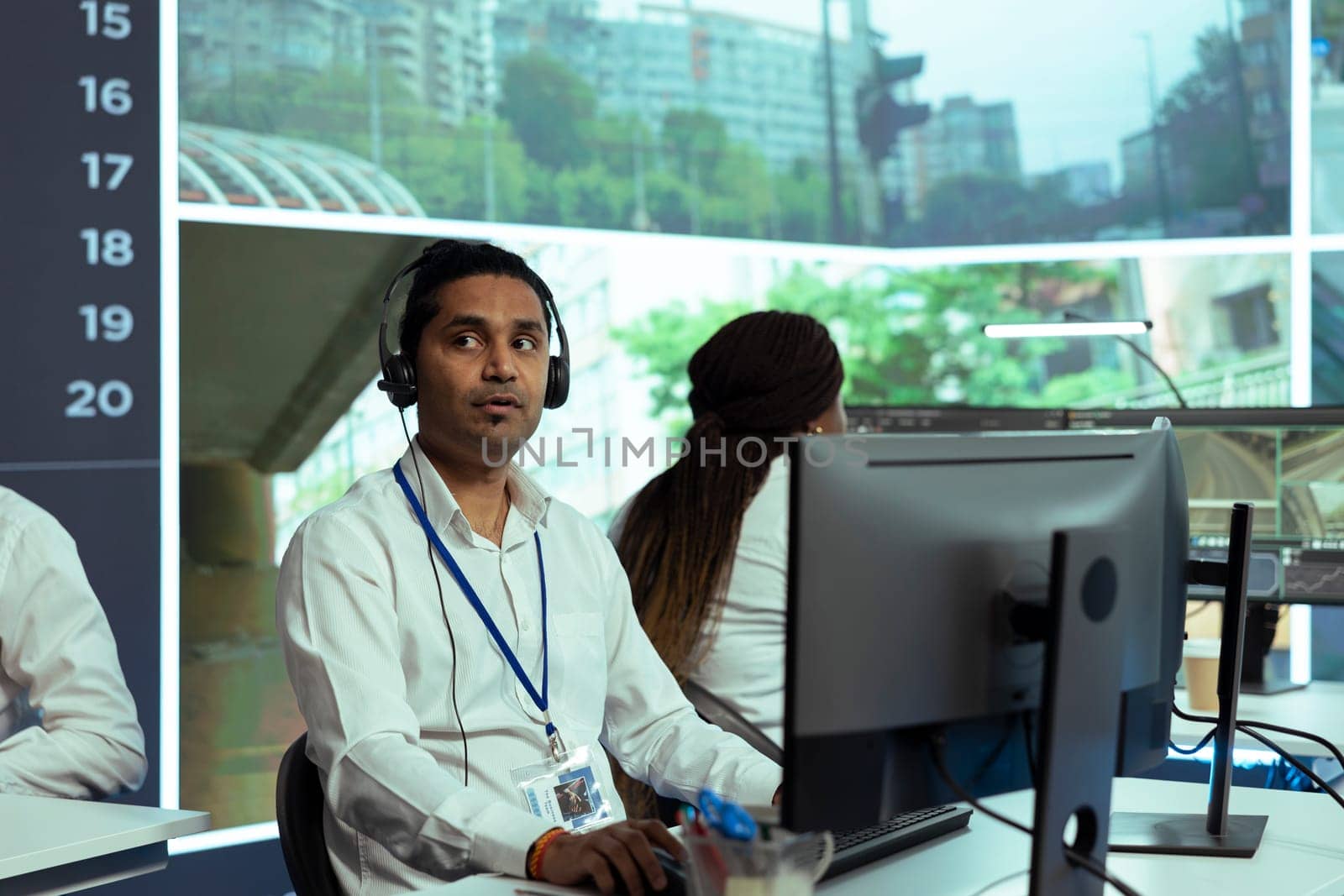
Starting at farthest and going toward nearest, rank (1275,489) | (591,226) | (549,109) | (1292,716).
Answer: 1. (591,226)
2. (549,109)
3. (1275,489)
4. (1292,716)

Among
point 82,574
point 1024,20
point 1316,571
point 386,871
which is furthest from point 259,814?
point 1024,20

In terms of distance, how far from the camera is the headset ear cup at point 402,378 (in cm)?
182

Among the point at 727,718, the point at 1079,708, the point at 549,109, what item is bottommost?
the point at 727,718

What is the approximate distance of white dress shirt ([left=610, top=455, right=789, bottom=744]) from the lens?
2.09 meters

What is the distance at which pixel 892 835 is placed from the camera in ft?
4.54

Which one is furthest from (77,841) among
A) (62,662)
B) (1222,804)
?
(1222,804)

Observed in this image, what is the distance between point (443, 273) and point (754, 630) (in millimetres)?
775

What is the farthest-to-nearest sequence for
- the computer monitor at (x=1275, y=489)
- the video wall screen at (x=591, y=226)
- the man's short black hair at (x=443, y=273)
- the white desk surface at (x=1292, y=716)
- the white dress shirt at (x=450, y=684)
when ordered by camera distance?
the video wall screen at (x=591, y=226) < the computer monitor at (x=1275, y=489) < the white desk surface at (x=1292, y=716) < the man's short black hair at (x=443, y=273) < the white dress shirt at (x=450, y=684)

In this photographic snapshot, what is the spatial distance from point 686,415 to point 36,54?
2453mm

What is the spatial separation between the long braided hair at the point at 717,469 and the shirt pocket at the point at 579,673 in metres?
0.30

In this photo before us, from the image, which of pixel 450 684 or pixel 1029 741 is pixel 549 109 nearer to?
pixel 450 684

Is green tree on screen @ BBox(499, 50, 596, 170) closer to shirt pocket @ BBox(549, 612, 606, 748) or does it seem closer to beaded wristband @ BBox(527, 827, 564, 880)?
shirt pocket @ BBox(549, 612, 606, 748)

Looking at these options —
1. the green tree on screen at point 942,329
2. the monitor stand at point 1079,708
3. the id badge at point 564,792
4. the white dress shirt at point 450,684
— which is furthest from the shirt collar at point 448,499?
the green tree on screen at point 942,329

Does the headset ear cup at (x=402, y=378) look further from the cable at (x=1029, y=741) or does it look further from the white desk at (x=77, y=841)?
the cable at (x=1029, y=741)
